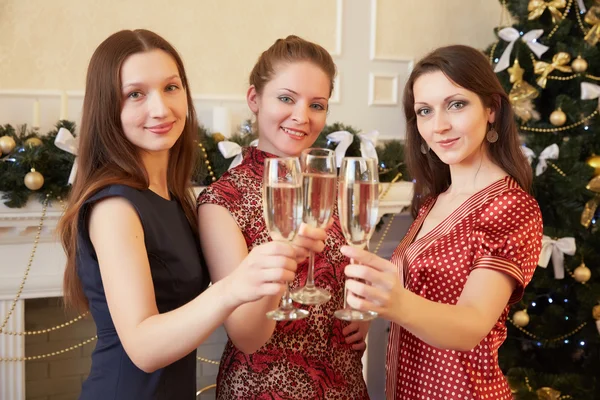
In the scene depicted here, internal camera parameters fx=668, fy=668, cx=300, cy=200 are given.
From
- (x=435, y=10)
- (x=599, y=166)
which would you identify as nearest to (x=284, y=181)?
(x=599, y=166)

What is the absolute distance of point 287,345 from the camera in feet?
5.75

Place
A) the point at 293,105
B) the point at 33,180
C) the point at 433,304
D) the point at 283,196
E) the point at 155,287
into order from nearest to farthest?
1. the point at 283,196
2. the point at 433,304
3. the point at 155,287
4. the point at 293,105
5. the point at 33,180

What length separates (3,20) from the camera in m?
2.93

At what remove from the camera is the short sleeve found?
165 centimetres

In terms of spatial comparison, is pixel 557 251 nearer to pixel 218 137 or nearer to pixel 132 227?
pixel 218 137

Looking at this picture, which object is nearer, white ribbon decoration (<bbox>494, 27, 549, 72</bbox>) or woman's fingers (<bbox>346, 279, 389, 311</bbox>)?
woman's fingers (<bbox>346, 279, 389, 311</bbox>)

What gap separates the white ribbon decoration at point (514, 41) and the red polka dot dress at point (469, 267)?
1754 mm

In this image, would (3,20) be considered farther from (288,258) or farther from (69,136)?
(288,258)

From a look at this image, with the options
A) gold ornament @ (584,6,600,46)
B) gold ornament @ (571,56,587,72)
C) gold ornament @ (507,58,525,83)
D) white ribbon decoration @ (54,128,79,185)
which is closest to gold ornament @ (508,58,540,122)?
gold ornament @ (507,58,525,83)

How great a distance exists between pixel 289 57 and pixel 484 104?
22.1 inches

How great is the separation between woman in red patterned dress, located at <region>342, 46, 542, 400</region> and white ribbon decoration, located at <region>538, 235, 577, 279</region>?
60.2 inches

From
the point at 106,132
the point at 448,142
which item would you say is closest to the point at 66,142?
the point at 106,132

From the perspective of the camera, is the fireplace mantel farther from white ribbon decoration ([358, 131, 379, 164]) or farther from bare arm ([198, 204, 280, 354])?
bare arm ([198, 204, 280, 354])

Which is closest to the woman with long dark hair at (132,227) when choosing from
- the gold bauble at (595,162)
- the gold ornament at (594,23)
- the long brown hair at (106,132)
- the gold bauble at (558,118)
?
the long brown hair at (106,132)
